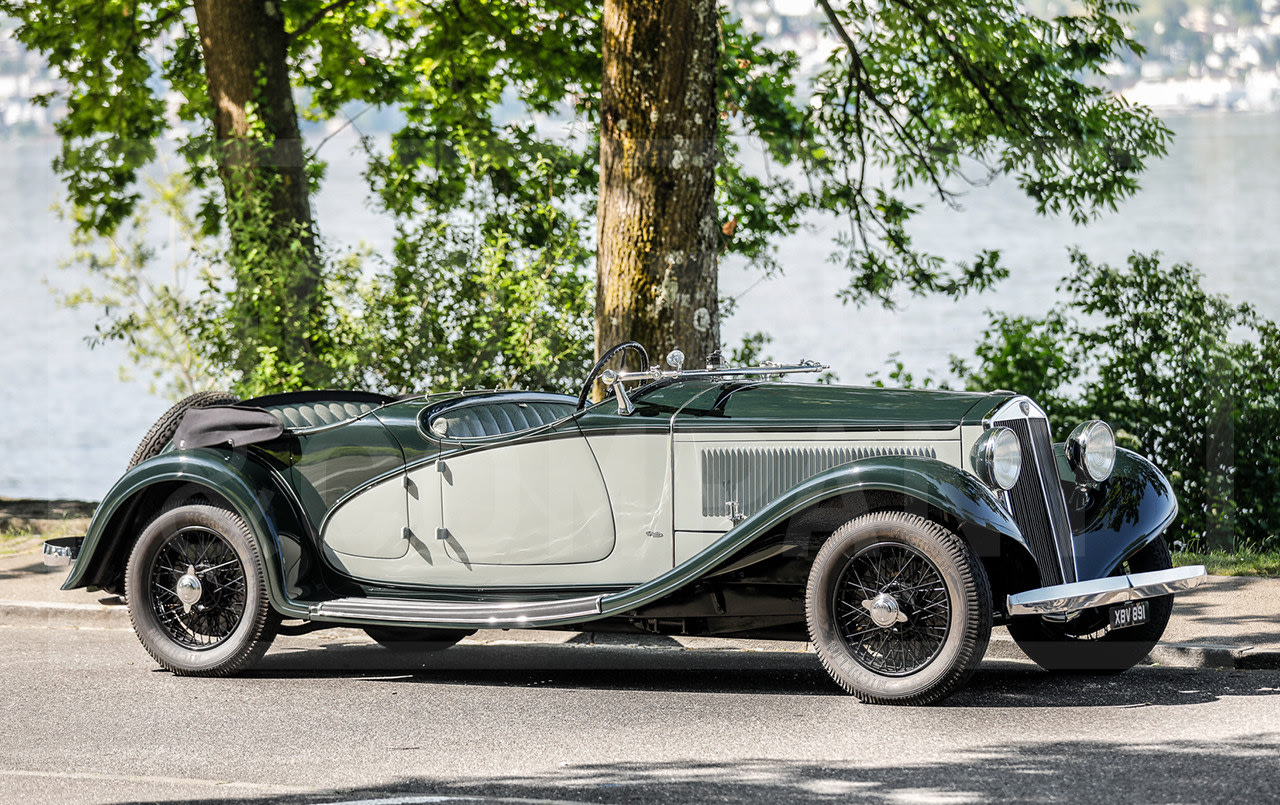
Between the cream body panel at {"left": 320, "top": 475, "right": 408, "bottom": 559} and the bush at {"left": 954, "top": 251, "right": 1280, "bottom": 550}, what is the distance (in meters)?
6.39

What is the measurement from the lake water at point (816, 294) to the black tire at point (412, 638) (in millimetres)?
5693

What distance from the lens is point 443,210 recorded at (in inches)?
526

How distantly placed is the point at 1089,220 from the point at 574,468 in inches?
283

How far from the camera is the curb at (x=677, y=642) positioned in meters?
6.48

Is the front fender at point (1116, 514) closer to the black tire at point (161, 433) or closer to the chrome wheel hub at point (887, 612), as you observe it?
the chrome wheel hub at point (887, 612)

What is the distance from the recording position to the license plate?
5.92 metres

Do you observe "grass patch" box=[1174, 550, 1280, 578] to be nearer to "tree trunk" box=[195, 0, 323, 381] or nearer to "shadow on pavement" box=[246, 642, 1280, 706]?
"shadow on pavement" box=[246, 642, 1280, 706]

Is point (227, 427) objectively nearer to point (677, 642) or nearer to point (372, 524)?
point (372, 524)

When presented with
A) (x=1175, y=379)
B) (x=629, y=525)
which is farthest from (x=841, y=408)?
(x=1175, y=379)

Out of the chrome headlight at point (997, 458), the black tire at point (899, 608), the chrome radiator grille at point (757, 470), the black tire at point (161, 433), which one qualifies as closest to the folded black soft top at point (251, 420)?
the black tire at point (161, 433)

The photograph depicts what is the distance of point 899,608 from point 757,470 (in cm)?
96

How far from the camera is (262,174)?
41.0 ft

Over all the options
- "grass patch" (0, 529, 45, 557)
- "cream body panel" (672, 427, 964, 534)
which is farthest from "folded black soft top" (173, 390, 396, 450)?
"grass patch" (0, 529, 45, 557)

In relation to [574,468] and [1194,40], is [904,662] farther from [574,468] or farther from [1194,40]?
[1194,40]
